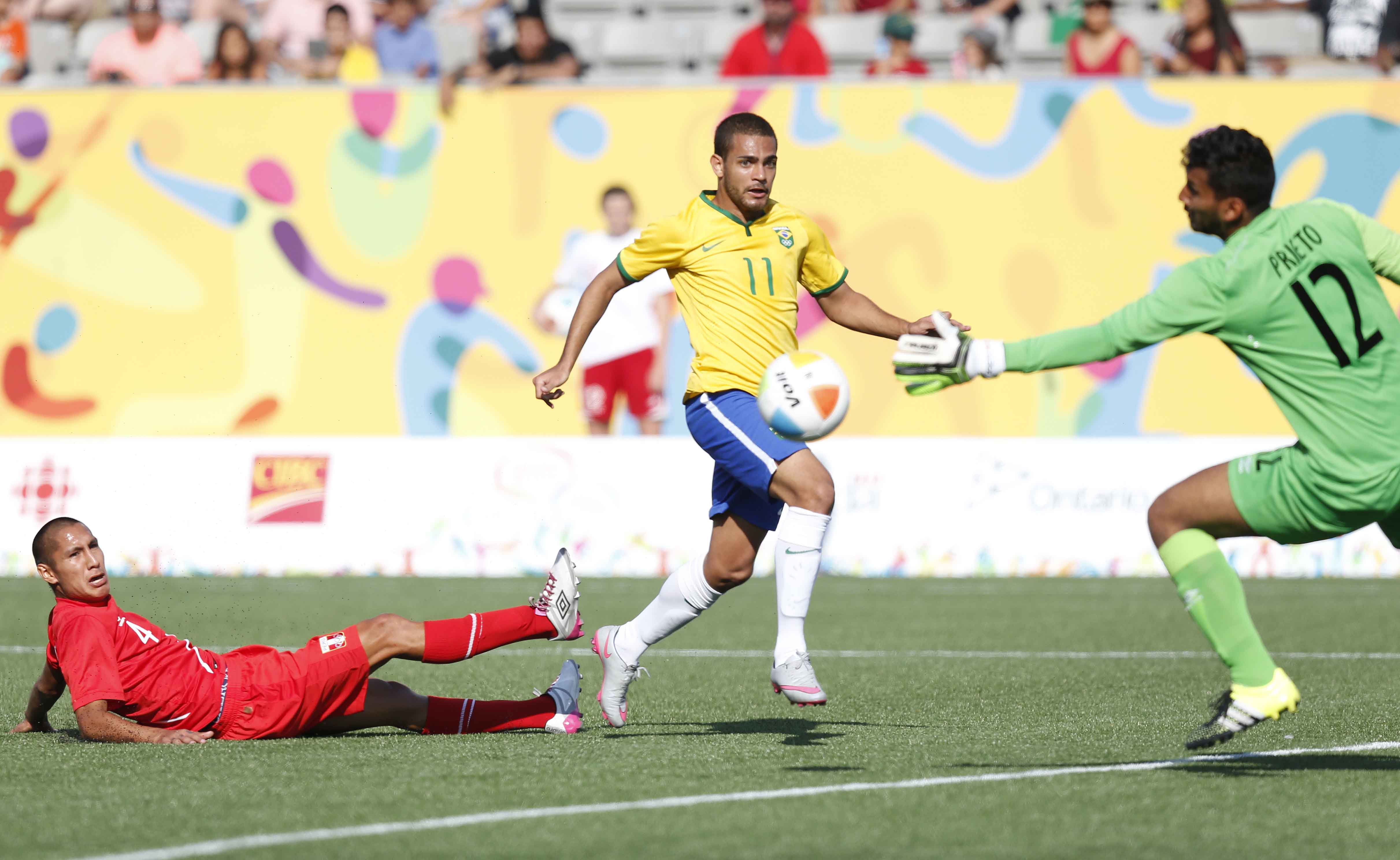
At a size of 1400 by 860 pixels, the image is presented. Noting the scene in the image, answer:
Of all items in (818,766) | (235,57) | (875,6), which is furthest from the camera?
(875,6)

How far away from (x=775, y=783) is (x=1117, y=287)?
11.0 metres

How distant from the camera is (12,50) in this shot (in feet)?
55.5

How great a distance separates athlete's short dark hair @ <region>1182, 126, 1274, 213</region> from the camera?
195 inches

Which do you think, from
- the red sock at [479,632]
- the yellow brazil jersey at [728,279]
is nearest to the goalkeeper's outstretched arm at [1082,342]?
the yellow brazil jersey at [728,279]

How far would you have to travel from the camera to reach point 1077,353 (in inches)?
192

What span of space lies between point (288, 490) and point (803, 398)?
8347mm

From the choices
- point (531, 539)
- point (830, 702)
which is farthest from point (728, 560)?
point (531, 539)

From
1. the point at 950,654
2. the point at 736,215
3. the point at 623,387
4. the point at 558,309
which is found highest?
the point at 558,309

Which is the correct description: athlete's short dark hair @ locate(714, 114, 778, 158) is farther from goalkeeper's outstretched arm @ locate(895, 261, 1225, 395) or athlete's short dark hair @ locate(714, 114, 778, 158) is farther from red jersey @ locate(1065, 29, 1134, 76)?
red jersey @ locate(1065, 29, 1134, 76)

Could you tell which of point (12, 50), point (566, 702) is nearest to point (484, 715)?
point (566, 702)

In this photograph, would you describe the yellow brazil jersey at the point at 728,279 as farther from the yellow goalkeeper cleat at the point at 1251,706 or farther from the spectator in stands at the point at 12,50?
the spectator in stands at the point at 12,50

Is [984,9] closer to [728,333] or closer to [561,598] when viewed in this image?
[728,333]

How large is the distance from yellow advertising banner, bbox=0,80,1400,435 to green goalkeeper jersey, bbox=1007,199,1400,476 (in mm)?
10108

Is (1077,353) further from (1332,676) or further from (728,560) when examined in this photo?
(1332,676)
